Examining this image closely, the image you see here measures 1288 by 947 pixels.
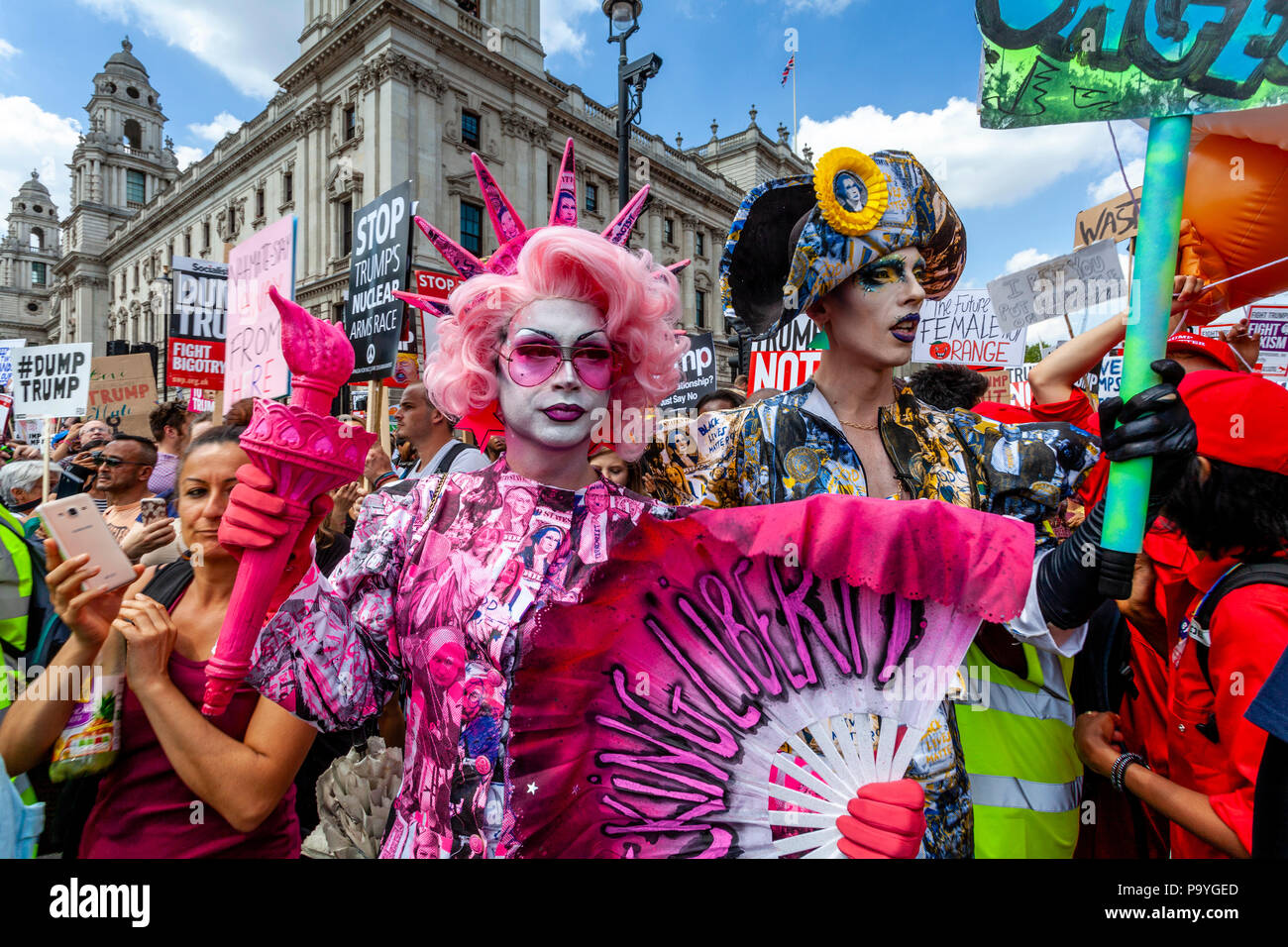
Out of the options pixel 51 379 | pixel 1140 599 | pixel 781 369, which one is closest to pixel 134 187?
pixel 51 379

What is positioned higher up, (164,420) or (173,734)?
(164,420)

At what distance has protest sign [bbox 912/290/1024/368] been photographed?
6285 mm

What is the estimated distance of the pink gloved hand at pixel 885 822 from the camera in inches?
49.1

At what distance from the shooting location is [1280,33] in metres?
1.24

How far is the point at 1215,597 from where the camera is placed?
60.7 inches

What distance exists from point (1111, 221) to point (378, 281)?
4.62m

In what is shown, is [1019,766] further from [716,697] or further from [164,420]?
[164,420]

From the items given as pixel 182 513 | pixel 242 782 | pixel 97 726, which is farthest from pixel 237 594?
pixel 182 513

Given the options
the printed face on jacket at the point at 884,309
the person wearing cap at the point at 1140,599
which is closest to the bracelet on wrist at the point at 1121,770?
the person wearing cap at the point at 1140,599

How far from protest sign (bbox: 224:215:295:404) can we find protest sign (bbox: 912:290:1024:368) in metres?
5.21

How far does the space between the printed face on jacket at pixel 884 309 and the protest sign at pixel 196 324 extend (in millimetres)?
7064

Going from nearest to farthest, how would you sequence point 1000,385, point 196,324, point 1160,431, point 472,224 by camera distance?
point 1160,431 → point 1000,385 → point 196,324 → point 472,224

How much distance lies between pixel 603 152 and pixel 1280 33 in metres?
17.0

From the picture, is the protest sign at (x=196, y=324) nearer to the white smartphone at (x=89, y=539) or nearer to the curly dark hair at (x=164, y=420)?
the curly dark hair at (x=164, y=420)
